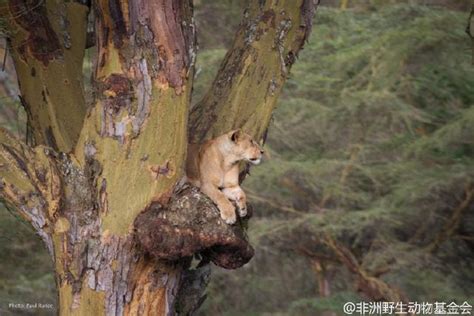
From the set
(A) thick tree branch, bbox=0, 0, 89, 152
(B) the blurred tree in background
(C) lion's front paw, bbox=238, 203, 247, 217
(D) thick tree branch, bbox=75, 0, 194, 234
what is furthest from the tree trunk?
(B) the blurred tree in background

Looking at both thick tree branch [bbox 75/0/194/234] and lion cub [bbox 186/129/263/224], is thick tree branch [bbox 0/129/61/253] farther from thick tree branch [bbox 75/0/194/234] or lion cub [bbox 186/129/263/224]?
lion cub [bbox 186/129/263/224]

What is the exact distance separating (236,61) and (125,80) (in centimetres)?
74

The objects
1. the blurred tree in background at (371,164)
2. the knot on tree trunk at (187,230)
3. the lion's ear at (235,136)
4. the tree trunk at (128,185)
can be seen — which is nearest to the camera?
the knot on tree trunk at (187,230)

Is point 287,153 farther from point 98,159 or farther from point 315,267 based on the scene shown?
point 98,159

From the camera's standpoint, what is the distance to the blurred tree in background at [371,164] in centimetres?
865

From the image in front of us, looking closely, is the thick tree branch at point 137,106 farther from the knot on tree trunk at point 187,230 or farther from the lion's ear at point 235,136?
the lion's ear at point 235,136

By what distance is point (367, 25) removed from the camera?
9.48 m

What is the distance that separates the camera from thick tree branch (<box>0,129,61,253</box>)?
3936mm

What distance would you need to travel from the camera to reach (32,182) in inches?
155

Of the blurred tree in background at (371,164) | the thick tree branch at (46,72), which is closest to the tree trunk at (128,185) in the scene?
the thick tree branch at (46,72)

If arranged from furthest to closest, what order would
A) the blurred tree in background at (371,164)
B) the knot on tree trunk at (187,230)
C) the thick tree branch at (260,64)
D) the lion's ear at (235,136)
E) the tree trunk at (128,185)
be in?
the blurred tree in background at (371,164), the thick tree branch at (260,64), the lion's ear at (235,136), the tree trunk at (128,185), the knot on tree trunk at (187,230)

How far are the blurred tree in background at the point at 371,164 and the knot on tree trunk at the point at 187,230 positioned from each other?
4237 millimetres

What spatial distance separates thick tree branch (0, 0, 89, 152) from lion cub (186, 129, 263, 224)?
26.0 inches

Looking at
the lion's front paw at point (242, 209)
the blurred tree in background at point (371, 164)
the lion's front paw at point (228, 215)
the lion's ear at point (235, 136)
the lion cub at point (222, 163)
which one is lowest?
the blurred tree in background at point (371, 164)
